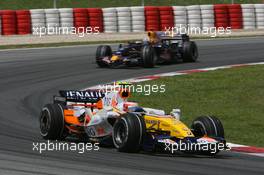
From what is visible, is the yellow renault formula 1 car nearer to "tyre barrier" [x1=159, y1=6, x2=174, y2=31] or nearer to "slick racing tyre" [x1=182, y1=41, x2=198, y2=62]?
"slick racing tyre" [x1=182, y1=41, x2=198, y2=62]

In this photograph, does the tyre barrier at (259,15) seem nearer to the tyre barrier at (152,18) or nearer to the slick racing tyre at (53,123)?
the tyre barrier at (152,18)

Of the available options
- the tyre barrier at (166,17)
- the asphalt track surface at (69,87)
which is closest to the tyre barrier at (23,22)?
the asphalt track surface at (69,87)

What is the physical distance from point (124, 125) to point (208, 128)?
120 cm

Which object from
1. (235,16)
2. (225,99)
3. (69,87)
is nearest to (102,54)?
(69,87)

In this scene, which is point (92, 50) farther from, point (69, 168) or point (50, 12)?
point (69, 168)

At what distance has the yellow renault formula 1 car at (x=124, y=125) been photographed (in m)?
11.0

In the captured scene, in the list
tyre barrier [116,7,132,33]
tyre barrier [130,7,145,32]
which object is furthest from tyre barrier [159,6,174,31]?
tyre barrier [116,7,132,33]

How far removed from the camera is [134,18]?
116 ft

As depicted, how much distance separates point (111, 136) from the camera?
38.9ft

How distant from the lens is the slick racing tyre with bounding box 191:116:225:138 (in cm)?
1146

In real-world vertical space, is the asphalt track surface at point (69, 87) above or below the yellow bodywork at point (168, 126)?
below

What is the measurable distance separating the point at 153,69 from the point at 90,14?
11.0 m

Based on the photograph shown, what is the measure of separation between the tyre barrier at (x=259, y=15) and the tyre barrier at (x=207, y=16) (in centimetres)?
218

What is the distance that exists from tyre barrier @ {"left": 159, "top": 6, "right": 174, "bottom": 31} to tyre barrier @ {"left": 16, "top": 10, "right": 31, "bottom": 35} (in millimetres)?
5862
